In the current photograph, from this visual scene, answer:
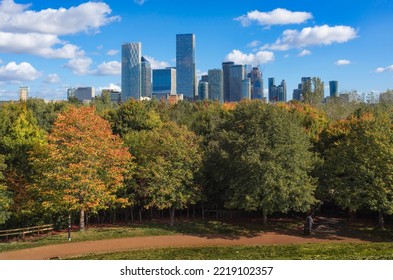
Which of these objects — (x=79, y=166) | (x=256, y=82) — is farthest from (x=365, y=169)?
(x=256, y=82)

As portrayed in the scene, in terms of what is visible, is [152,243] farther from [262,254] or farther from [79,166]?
[262,254]

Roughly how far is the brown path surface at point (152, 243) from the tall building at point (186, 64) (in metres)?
131

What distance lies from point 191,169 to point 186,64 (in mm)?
147757

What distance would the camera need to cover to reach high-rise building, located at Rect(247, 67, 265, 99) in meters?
183

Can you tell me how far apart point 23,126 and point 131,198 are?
12.7m

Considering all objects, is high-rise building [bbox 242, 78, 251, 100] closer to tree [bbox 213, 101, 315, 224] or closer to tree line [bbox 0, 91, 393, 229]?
tree line [bbox 0, 91, 393, 229]

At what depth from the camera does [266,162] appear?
87.0 ft

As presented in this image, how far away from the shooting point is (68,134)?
27484 mm

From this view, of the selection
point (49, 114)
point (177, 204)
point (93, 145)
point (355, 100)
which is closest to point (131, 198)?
point (177, 204)

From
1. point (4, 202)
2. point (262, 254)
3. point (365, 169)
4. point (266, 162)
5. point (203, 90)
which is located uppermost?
point (203, 90)

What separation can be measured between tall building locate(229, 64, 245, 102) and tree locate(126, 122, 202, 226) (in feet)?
415
